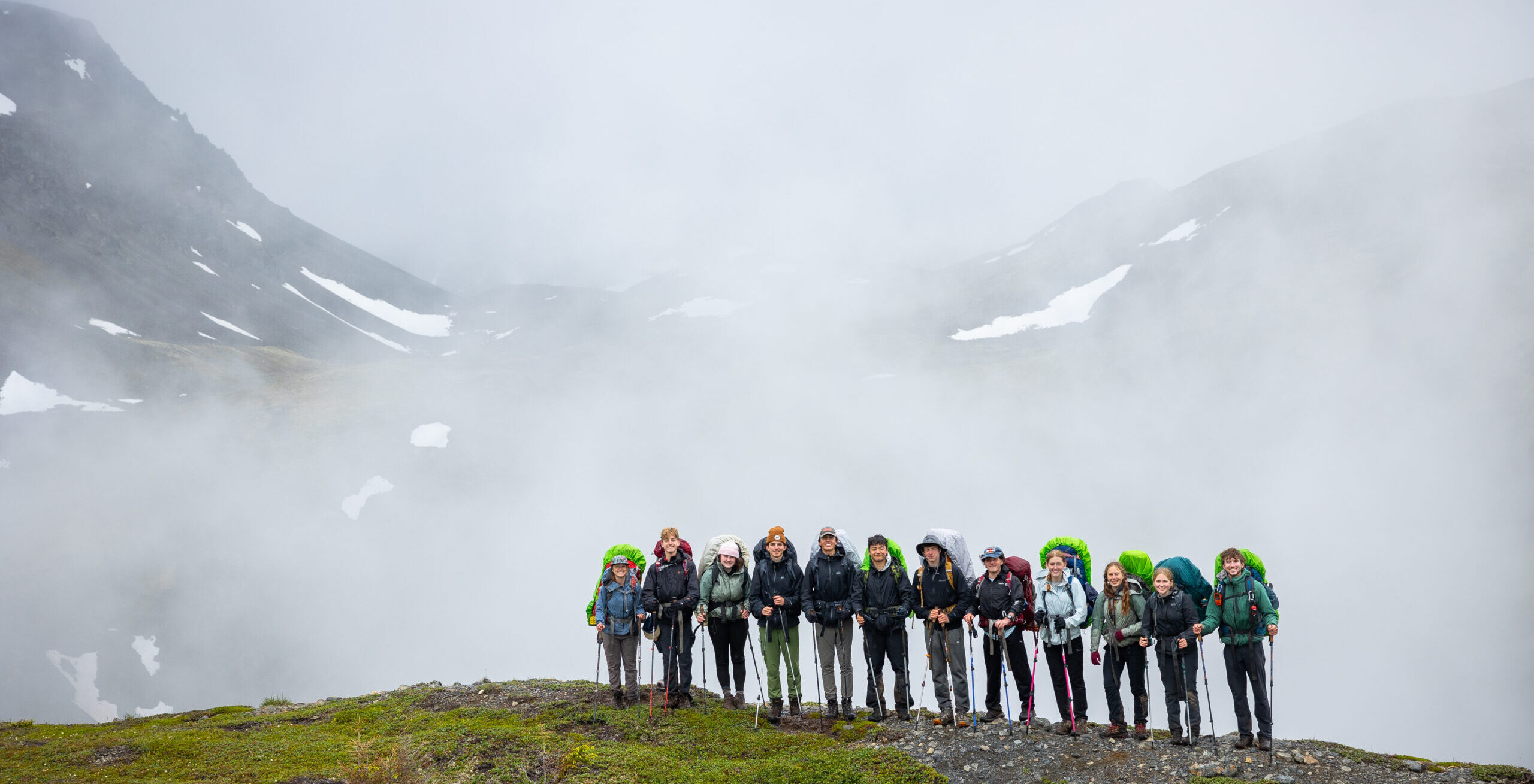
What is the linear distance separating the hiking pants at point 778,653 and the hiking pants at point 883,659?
4.18 ft

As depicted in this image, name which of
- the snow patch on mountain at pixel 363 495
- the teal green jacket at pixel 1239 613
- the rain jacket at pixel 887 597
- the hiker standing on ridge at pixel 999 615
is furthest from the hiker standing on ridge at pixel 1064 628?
the snow patch on mountain at pixel 363 495

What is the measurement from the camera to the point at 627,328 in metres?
159

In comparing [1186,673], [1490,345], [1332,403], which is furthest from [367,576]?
[1490,345]

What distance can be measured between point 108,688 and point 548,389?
227 ft

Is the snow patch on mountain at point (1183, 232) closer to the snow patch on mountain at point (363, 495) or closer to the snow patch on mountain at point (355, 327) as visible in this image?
the snow patch on mountain at point (363, 495)

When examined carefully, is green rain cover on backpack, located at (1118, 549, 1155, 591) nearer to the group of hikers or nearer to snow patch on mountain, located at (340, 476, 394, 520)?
the group of hikers

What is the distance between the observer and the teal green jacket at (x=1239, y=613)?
34.4 feet

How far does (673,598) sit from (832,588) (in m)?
3.12

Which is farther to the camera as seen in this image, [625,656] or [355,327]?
[355,327]

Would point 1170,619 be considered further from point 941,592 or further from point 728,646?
point 728,646

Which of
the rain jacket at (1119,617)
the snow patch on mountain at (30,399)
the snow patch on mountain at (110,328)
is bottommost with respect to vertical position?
the rain jacket at (1119,617)

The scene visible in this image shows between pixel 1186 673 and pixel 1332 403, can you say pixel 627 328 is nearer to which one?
pixel 1332 403

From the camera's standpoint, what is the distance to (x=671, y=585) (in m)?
13.8

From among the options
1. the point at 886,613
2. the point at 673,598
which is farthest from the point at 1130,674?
the point at 673,598
